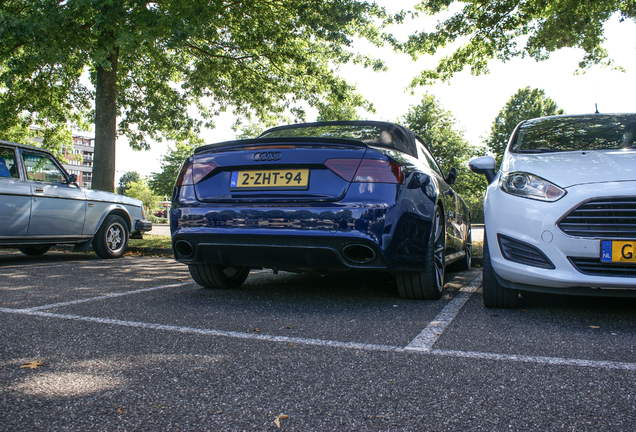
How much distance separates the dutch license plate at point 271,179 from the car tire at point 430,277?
1.05 meters

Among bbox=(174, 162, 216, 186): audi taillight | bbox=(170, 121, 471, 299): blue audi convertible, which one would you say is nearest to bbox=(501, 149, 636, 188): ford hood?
bbox=(170, 121, 471, 299): blue audi convertible

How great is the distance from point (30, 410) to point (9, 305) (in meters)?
2.32

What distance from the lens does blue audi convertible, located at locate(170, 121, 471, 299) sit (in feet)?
11.2

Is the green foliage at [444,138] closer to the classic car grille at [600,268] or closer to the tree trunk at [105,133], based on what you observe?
the tree trunk at [105,133]

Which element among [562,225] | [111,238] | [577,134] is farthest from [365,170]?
[111,238]

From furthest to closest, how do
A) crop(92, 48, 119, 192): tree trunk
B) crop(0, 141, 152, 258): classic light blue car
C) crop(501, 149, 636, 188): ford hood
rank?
crop(92, 48, 119, 192): tree trunk → crop(0, 141, 152, 258): classic light blue car → crop(501, 149, 636, 188): ford hood

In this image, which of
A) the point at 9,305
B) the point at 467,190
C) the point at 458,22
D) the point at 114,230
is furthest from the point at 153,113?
the point at 467,190

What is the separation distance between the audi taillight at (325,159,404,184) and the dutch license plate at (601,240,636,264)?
1316mm

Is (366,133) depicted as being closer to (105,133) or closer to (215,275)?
(215,275)

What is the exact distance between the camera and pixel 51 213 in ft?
23.9

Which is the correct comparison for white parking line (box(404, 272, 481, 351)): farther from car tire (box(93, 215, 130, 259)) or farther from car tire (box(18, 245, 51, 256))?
car tire (box(18, 245, 51, 256))

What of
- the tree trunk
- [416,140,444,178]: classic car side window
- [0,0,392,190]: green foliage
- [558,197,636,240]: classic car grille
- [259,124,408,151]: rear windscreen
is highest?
[0,0,392,190]: green foliage

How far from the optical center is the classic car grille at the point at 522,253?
318 cm

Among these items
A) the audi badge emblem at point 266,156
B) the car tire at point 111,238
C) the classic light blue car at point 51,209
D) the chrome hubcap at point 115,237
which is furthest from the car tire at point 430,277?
the chrome hubcap at point 115,237
